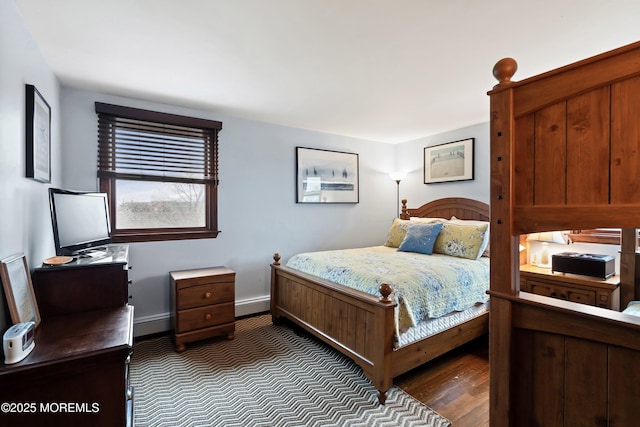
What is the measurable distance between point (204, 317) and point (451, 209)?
3252 mm

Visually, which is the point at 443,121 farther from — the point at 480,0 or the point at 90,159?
the point at 90,159

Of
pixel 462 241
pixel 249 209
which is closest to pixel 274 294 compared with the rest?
pixel 249 209

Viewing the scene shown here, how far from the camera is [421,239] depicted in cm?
335

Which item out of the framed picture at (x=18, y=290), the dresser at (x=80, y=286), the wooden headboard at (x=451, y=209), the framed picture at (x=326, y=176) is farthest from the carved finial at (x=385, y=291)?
the wooden headboard at (x=451, y=209)

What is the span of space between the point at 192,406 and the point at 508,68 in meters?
2.47

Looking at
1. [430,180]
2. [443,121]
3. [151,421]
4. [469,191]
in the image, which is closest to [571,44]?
[443,121]

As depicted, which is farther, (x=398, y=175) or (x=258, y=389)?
(x=398, y=175)

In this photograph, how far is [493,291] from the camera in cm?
116

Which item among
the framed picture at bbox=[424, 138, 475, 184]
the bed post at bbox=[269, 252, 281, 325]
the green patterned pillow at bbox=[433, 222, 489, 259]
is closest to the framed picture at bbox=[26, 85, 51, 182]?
the bed post at bbox=[269, 252, 281, 325]

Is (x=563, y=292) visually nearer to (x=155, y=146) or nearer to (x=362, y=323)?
(x=362, y=323)

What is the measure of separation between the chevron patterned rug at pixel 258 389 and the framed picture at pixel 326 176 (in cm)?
190

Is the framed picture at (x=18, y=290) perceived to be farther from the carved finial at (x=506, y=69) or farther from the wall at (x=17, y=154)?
the carved finial at (x=506, y=69)

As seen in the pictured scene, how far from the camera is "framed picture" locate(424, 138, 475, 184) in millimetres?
3882

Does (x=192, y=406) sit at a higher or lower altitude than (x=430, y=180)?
lower
